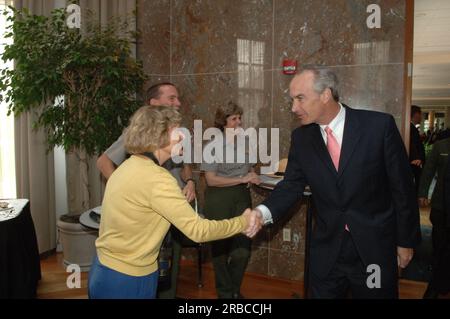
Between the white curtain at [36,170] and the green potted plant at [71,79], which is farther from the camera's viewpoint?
the white curtain at [36,170]

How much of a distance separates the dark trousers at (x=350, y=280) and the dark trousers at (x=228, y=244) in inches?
56.1

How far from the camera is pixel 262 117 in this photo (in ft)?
14.6

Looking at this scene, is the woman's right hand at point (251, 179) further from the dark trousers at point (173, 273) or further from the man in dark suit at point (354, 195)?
the man in dark suit at point (354, 195)

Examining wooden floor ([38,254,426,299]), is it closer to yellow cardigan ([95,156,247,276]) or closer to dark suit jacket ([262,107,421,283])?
dark suit jacket ([262,107,421,283])

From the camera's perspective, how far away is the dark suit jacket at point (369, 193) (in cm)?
210

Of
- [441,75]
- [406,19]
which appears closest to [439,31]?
[406,19]

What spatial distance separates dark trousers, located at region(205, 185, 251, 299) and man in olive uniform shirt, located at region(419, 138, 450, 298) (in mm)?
1569

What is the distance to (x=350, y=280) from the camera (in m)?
2.19

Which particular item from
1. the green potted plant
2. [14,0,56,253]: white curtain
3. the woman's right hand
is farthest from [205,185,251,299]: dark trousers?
[14,0,56,253]: white curtain

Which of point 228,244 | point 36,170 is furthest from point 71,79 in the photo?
point 228,244

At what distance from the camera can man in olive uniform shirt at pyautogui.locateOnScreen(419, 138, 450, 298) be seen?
370 centimetres

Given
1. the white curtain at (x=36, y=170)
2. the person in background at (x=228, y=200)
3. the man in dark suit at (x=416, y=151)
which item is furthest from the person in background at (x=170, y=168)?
the man in dark suit at (x=416, y=151)

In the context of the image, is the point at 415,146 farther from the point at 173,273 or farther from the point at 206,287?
the point at 173,273

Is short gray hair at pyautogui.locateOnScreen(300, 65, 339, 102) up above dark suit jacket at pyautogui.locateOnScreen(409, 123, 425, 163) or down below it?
above
